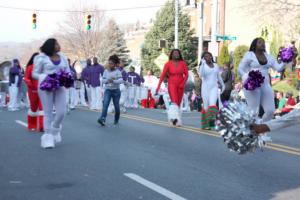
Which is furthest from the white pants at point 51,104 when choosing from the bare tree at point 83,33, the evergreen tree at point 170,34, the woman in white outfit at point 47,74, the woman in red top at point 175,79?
the bare tree at point 83,33

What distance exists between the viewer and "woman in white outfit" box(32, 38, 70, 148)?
9.87m

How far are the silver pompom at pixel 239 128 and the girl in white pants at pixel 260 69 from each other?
16.6ft

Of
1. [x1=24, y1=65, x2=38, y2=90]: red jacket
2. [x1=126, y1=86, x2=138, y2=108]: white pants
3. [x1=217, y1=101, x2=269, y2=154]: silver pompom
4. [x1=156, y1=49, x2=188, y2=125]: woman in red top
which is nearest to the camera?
[x1=217, y1=101, x2=269, y2=154]: silver pompom

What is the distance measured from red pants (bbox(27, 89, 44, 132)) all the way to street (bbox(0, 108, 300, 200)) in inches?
21.6

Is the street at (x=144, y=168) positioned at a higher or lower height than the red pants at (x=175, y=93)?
lower

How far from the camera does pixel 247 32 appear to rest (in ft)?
173

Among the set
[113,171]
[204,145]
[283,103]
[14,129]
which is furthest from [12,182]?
[283,103]

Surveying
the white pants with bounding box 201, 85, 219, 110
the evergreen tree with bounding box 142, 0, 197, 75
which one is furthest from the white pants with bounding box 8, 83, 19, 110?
the evergreen tree with bounding box 142, 0, 197, 75

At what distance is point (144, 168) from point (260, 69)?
3586 millimetres

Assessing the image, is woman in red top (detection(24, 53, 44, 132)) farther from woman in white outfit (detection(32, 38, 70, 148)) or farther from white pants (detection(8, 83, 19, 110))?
white pants (detection(8, 83, 19, 110))

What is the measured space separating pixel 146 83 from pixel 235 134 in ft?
73.2

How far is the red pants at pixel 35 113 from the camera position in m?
12.8

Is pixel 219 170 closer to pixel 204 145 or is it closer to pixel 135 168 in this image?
pixel 135 168

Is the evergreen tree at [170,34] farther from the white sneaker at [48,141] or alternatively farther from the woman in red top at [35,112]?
the white sneaker at [48,141]
